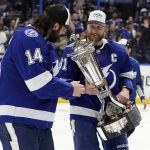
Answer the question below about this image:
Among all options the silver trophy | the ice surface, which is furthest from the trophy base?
the ice surface

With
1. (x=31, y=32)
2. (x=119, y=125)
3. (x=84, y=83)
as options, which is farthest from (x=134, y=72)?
(x=31, y=32)

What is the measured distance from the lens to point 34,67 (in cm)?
253

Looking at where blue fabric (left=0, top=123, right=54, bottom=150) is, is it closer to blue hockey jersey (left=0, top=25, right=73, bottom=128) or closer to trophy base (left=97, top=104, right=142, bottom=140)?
blue hockey jersey (left=0, top=25, right=73, bottom=128)

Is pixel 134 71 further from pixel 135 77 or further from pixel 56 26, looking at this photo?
pixel 56 26

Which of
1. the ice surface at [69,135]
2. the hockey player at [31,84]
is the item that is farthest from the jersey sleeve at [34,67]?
the ice surface at [69,135]

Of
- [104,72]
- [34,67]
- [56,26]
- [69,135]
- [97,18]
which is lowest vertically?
[69,135]

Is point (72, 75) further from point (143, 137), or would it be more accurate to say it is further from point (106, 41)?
point (143, 137)

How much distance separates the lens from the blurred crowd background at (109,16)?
10.5 m

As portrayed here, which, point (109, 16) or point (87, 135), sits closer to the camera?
point (87, 135)

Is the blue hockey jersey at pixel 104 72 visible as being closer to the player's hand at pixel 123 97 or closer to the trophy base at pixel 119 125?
Result: the player's hand at pixel 123 97

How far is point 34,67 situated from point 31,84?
0.08 m

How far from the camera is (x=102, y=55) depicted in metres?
3.37

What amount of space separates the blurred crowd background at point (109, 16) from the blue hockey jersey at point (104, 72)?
6666 mm

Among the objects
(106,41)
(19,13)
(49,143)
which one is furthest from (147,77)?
(49,143)
